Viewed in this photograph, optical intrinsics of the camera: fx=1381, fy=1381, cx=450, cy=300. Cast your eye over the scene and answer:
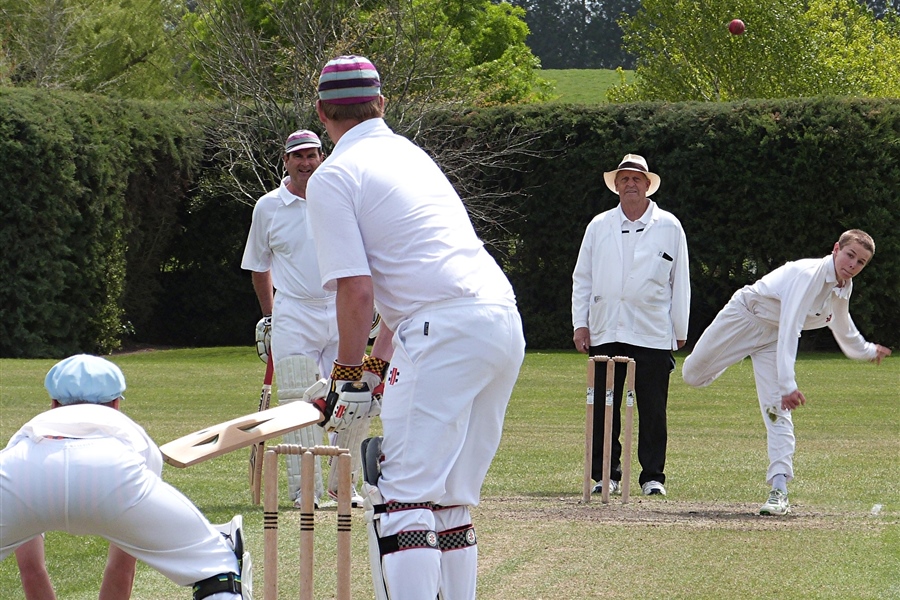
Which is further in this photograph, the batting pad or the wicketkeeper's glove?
the wicketkeeper's glove

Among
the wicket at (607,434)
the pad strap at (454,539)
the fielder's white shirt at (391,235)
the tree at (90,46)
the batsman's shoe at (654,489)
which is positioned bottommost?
the batsman's shoe at (654,489)

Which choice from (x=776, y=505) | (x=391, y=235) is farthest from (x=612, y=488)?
(x=391, y=235)

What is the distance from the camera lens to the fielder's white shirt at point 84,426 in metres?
4.02

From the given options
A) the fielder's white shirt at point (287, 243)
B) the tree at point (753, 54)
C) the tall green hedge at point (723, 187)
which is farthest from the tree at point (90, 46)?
the fielder's white shirt at point (287, 243)

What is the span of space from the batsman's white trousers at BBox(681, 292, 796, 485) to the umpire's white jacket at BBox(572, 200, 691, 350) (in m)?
0.55

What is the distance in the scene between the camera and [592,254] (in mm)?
9109

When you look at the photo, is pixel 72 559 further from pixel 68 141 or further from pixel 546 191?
pixel 546 191

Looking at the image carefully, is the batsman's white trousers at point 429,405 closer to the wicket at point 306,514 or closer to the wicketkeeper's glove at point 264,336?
the wicket at point 306,514

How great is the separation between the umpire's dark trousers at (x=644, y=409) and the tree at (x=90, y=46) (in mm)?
27078

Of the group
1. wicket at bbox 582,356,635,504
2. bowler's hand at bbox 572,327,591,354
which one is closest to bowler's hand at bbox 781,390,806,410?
wicket at bbox 582,356,635,504

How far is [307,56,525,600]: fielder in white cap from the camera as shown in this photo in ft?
13.9

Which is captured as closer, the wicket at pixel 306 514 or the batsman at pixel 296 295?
the wicket at pixel 306 514

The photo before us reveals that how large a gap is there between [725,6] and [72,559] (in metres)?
32.4

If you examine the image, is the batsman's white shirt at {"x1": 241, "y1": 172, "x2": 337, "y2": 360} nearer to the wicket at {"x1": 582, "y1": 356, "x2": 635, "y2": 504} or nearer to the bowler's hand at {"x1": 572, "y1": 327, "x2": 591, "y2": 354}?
the wicket at {"x1": 582, "y1": 356, "x2": 635, "y2": 504}
